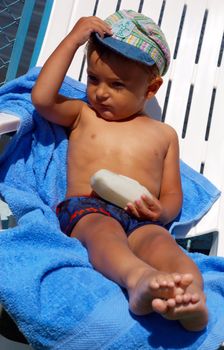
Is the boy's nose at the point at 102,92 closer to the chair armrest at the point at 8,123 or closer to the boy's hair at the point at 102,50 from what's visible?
the boy's hair at the point at 102,50

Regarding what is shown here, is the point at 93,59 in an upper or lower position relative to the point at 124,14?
lower

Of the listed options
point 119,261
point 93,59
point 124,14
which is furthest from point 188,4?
point 119,261

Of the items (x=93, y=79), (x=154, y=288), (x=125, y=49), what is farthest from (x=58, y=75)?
(x=154, y=288)

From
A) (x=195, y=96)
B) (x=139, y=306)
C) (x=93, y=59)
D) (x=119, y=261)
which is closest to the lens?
(x=139, y=306)

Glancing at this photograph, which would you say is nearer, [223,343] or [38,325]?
[38,325]

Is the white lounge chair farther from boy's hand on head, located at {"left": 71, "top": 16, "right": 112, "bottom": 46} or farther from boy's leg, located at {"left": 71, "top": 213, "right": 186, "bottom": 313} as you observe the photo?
boy's leg, located at {"left": 71, "top": 213, "right": 186, "bottom": 313}

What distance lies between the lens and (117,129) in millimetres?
1818

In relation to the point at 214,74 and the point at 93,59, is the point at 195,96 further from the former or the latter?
the point at 93,59

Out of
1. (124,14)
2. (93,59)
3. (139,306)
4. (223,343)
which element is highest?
(124,14)

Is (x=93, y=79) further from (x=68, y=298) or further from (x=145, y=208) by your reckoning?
(x=68, y=298)

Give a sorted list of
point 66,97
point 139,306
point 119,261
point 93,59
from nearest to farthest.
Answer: point 139,306
point 119,261
point 93,59
point 66,97

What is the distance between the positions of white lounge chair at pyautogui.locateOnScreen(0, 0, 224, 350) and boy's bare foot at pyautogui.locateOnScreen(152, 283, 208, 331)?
86 centimetres

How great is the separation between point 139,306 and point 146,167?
0.67 m

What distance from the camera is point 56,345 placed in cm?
119
